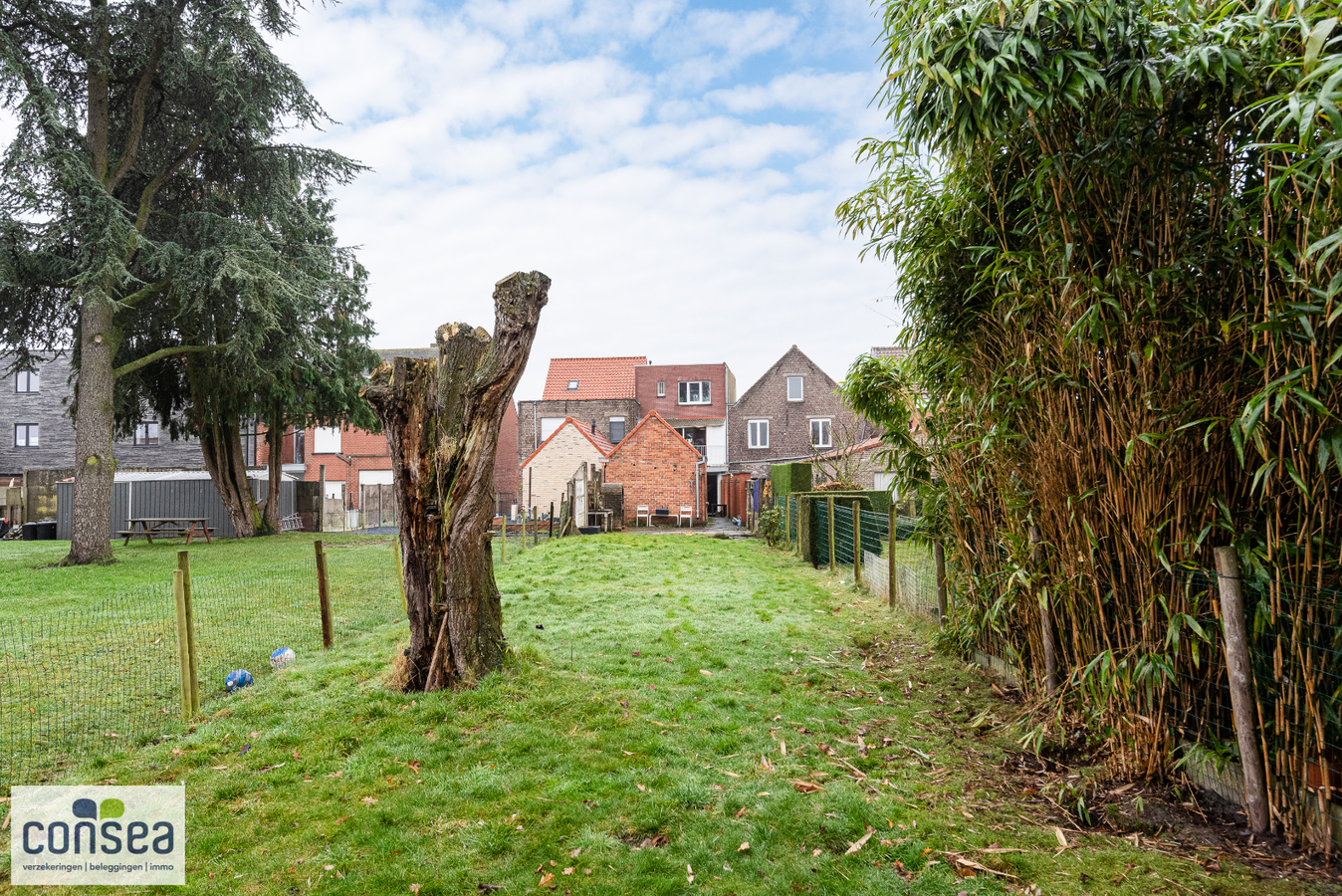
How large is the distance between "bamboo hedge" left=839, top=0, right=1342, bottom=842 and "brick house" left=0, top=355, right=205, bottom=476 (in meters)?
39.2

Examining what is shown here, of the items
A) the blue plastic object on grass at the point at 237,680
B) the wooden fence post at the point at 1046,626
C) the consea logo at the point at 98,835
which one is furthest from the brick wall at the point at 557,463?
the consea logo at the point at 98,835

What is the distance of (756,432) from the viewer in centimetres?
3766

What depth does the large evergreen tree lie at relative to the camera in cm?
1456

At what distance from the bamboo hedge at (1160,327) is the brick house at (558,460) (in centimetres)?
2411

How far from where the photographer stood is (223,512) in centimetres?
2459

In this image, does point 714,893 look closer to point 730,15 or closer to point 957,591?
point 957,591

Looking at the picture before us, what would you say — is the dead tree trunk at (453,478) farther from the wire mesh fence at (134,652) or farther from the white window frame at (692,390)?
the white window frame at (692,390)

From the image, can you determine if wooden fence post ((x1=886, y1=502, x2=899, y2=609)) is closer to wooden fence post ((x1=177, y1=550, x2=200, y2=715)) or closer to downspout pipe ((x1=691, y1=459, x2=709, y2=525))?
wooden fence post ((x1=177, y1=550, x2=200, y2=715))

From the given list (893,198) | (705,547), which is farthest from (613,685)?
(705,547)

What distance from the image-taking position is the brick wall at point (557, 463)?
28.1 m

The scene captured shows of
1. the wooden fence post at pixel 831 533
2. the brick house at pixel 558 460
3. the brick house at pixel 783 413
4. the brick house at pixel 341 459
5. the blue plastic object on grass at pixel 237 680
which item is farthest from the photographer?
the brick house at pixel 783 413

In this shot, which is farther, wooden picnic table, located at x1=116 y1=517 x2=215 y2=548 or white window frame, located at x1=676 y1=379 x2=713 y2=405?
white window frame, located at x1=676 y1=379 x2=713 y2=405

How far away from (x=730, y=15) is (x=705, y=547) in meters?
11.4

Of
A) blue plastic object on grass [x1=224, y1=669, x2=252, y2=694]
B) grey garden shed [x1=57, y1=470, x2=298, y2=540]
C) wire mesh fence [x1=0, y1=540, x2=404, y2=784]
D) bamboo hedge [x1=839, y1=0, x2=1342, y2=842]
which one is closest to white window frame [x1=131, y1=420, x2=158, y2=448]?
grey garden shed [x1=57, y1=470, x2=298, y2=540]
